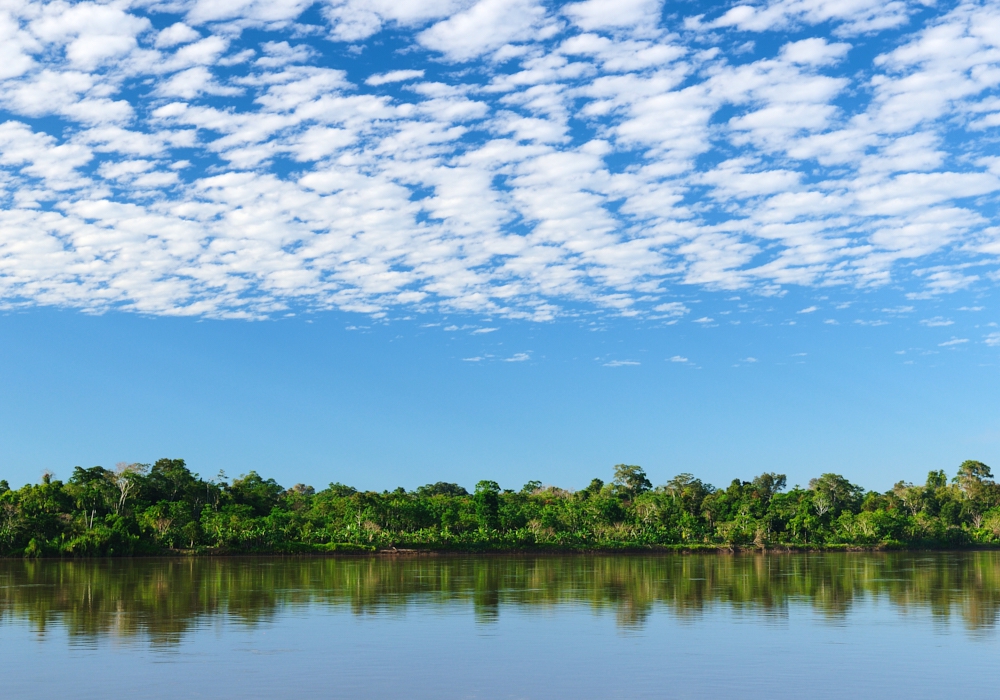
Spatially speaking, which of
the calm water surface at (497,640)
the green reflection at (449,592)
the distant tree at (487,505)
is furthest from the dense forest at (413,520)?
the calm water surface at (497,640)

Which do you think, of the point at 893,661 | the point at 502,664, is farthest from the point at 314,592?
the point at 893,661

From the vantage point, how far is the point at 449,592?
151ft

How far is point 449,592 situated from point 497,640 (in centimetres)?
1870

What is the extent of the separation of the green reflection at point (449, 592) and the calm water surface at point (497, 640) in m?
0.20

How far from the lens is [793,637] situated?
2809cm

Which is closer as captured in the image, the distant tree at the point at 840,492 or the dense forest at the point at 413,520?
the dense forest at the point at 413,520

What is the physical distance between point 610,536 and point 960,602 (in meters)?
74.6

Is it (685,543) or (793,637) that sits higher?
(793,637)

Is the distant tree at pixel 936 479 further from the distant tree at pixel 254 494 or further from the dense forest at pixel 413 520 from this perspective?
the distant tree at pixel 254 494

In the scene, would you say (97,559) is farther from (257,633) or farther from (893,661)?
(893,661)

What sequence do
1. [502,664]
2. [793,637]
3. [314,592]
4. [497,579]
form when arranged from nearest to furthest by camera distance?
1. [502,664]
2. [793,637]
3. [314,592]
4. [497,579]

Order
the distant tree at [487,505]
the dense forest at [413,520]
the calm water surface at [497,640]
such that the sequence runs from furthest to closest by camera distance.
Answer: the distant tree at [487,505]
the dense forest at [413,520]
the calm water surface at [497,640]

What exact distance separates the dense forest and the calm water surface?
149 feet

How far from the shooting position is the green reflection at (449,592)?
3403cm
